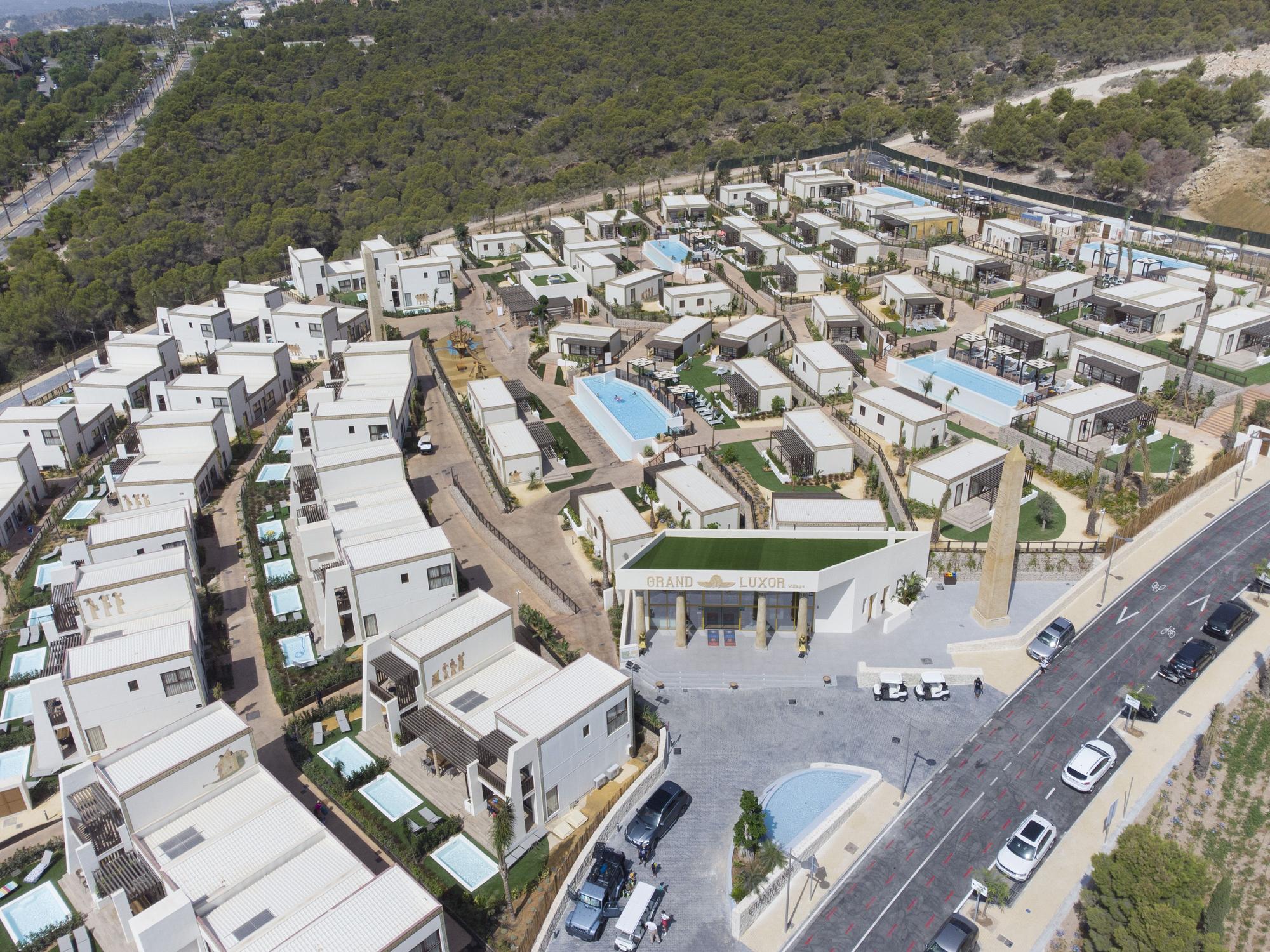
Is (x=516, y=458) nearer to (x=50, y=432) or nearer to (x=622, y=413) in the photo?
(x=622, y=413)

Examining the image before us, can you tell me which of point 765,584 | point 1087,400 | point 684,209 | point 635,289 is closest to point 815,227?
point 684,209

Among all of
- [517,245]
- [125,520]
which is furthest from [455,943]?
[517,245]

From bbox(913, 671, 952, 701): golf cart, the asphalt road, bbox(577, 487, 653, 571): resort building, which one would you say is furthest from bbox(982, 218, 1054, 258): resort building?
bbox(913, 671, 952, 701): golf cart

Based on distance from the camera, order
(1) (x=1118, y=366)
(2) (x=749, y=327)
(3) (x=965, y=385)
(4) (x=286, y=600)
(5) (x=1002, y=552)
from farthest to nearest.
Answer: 1. (2) (x=749, y=327)
2. (3) (x=965, y=385)
3. (1) (x=1118, y=366)
4. (4) (x=286, y=600)
5. (5) (x=1002, y=552)

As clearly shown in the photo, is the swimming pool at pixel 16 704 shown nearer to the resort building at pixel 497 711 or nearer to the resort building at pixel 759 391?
the resort building at pixel 497 711

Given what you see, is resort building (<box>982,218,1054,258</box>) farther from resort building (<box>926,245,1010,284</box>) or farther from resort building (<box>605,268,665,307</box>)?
resort building (<box>605,268,665,307</box>)

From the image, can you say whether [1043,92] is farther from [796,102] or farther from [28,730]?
[28,730]
